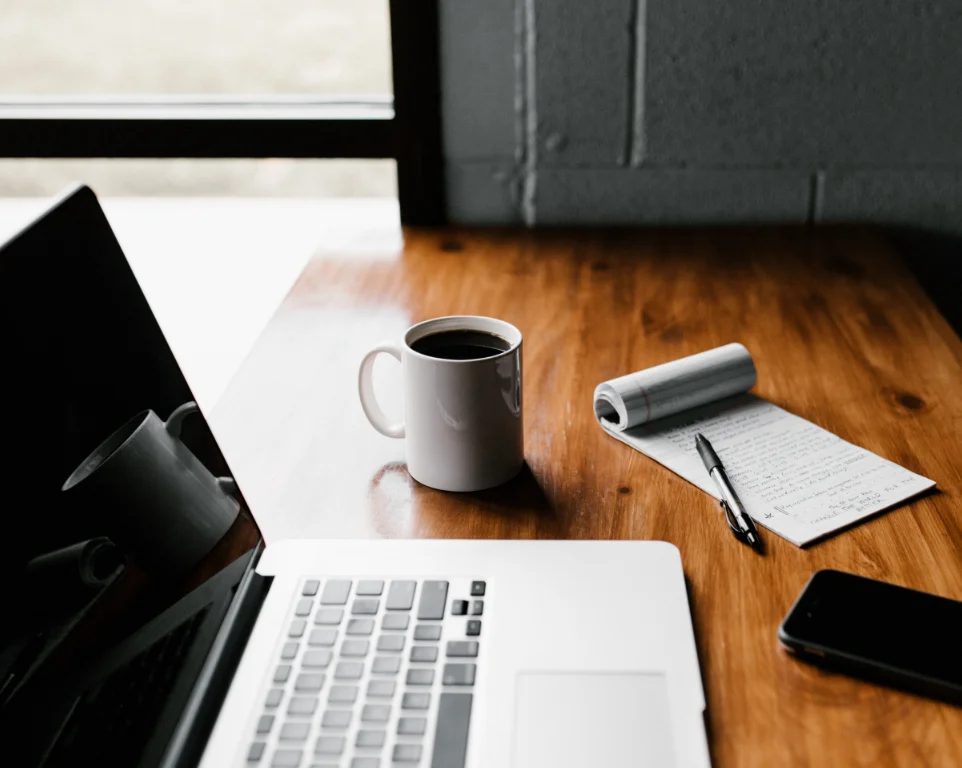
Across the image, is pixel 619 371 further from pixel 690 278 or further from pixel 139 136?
pixel 139 136

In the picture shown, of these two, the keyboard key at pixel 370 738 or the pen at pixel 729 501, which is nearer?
the keyboard key at pixel 370 738

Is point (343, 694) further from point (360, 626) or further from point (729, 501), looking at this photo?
point (729, 501)

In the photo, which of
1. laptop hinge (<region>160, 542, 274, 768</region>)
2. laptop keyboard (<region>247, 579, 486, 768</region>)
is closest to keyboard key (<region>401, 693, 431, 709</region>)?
laptop keyboard (<region>247, 579, 486, 768</region>)

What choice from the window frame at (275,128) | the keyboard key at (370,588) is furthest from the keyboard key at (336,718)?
the window frame at (275,128)

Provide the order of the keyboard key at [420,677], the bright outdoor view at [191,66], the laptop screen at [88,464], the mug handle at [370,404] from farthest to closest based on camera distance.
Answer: the bright outdoor view at [191,66] < the mug handle at [370,404] < the keyboard key at [420,677] < the laptop screen at [88,464]

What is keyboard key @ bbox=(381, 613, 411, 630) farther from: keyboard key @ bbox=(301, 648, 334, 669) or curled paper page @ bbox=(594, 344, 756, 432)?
curled paper page @ bbox=(594, 344, 756, 432)

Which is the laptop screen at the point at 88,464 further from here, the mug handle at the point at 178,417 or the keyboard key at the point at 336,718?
the keyboard key at the point at 336,718

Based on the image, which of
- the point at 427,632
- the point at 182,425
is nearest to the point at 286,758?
the point at 427,632

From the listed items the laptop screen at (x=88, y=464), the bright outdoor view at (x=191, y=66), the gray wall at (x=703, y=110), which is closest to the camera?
the laptop screen at (x=88, y=464)

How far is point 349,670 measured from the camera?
1.88 ft

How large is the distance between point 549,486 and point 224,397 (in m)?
0.35

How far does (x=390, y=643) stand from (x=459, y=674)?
2.0 inches

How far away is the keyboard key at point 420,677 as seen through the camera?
57cm

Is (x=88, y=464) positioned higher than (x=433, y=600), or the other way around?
(x=88, y=464)
